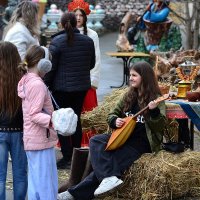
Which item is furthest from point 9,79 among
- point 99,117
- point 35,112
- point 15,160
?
point 99,117

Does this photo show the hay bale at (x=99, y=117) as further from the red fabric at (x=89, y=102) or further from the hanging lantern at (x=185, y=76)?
the hanging lantern at (x=185, y=76)

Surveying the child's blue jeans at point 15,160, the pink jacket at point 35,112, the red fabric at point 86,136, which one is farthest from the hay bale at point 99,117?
the pink jacket at point 35,112

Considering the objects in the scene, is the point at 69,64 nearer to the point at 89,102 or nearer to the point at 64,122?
the point at 89,102

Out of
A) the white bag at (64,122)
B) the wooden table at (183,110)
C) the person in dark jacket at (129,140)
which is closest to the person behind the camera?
A: the white bag at (64,122)

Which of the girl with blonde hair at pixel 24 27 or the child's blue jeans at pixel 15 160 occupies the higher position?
the girl with blonde hair at pixel 24 27

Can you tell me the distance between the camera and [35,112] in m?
5.54

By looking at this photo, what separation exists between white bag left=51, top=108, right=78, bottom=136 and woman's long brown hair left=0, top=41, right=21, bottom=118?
476mm

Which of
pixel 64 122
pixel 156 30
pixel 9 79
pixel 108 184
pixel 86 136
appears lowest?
pixel 86 136

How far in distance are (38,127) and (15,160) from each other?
418mm

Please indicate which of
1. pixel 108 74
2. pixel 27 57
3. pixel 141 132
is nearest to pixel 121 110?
pixel 141 132

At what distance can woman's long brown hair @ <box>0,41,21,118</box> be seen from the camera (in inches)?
225

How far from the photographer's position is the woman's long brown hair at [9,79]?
5.71 m

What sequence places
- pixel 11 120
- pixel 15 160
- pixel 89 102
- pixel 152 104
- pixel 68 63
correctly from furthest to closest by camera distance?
pixel 89 102 → pixel 68 63 → pixel 152 104 → pixel 15 160 → pixel 11 120

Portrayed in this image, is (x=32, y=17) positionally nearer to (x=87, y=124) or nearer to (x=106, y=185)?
(x=87, y=124)
